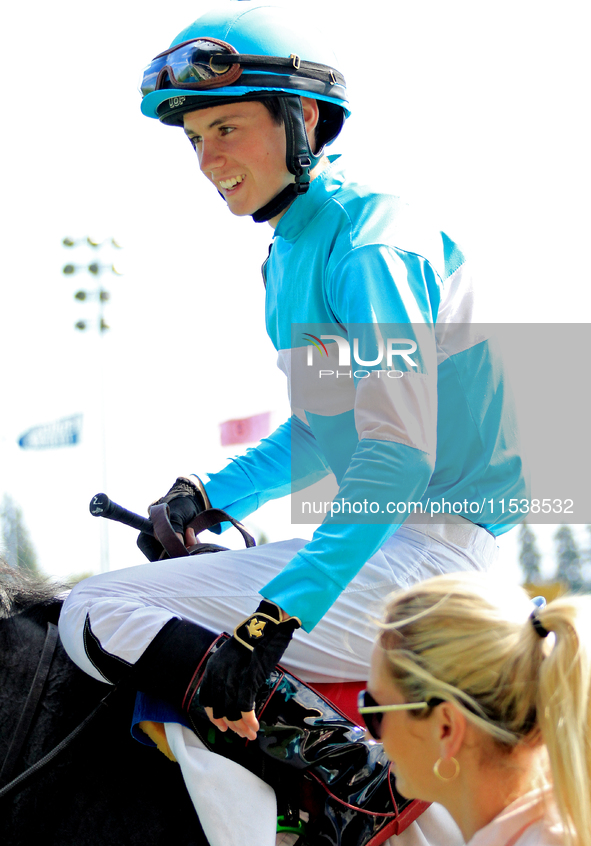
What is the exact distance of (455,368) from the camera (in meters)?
2.15

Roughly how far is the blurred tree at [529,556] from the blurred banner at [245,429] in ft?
89.3

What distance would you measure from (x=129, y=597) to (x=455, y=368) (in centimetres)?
111

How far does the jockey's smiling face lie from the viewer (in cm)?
231

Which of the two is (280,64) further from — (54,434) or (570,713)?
(54,434)

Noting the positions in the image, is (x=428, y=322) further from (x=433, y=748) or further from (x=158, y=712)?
(x=158, y=712)

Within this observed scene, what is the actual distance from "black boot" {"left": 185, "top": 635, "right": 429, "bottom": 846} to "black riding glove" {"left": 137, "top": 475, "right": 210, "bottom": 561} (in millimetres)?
806

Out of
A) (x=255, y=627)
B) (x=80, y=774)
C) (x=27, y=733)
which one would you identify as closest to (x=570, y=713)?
(x=255, y=627)

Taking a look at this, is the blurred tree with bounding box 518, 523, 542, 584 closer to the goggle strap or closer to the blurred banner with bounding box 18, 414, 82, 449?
the blurred banner with bounding box 18, 414, 82, 449

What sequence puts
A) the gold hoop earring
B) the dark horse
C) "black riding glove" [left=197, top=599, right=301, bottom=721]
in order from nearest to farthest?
1. the gold hoop earring
2. "black riding glove" [left=197, top=599, right=301, bottom=721]
3. the dark horse

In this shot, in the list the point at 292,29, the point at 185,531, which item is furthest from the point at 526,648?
the point at 292,29

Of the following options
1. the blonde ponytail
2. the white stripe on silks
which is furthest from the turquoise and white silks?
the blonde ponytail

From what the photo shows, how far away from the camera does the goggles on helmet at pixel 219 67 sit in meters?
2.24

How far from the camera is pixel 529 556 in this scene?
4572 cm

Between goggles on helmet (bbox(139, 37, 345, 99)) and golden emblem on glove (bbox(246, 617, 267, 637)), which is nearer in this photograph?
golden emblem on glove (bbox(246, 617, 267, 637))
